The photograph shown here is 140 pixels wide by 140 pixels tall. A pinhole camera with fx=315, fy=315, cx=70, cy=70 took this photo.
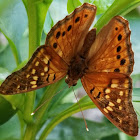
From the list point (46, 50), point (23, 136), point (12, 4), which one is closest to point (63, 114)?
point (23, 136)

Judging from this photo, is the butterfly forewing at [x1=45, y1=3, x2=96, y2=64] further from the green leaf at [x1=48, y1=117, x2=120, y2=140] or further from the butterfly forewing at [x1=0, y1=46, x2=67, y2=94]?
the green leaf at [x1=48, y1=117, x2=120, y2=140]

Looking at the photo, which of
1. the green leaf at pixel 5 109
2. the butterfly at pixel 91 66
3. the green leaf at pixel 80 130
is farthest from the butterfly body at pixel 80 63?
the green leaf at pixel 80 130

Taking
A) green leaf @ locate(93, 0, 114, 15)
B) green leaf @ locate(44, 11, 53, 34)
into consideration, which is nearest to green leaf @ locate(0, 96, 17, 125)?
green leaf @ locate(44, 11, 53, 34)

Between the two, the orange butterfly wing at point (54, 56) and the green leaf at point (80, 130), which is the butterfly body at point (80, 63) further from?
the green leaf at point (80, 130)

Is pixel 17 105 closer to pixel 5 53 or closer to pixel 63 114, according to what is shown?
pixel 63 114

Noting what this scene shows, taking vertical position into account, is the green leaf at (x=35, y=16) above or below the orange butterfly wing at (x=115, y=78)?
above

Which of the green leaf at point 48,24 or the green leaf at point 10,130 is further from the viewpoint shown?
the green leaf at point 10,130
